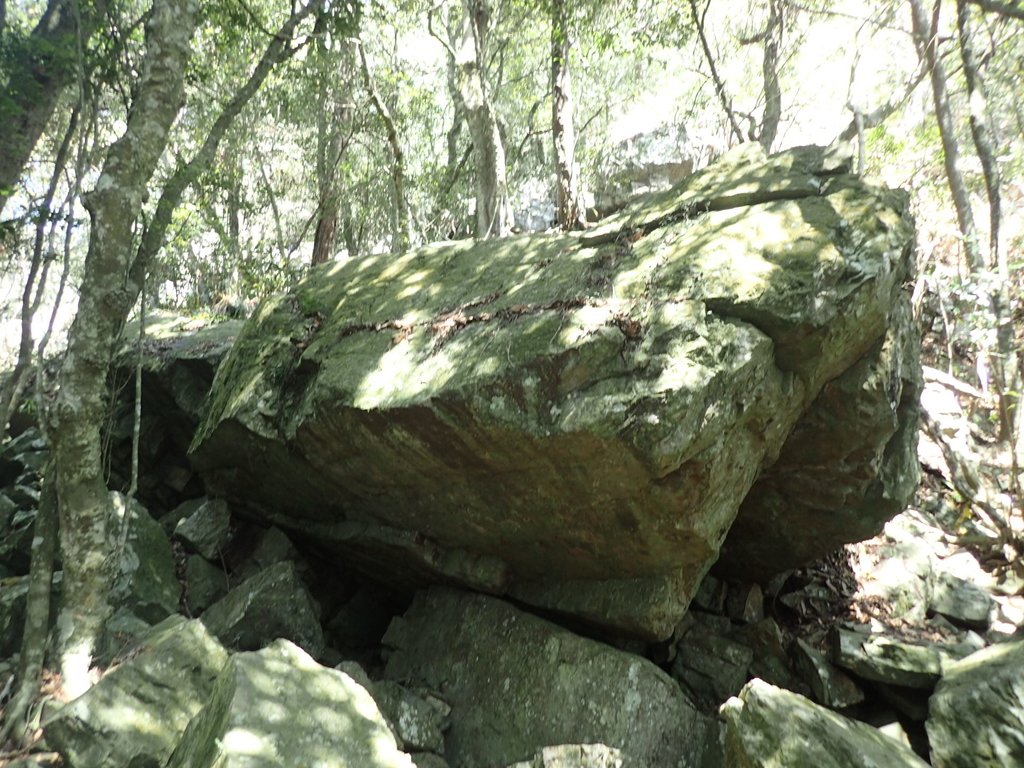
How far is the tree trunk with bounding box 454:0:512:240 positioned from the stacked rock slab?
4.42 m

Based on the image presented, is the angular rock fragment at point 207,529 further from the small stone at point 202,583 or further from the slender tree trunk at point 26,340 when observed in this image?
the slender tree trunk at point 26,340

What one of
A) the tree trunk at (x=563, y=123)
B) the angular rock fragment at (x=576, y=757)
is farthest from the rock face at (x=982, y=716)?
the tree trunk at (x=563, y=123)

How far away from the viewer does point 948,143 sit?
11492mm

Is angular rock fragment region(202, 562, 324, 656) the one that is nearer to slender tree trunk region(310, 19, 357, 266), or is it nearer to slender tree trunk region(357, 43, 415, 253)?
slender tree trunk region(357, 43, 415, 253)

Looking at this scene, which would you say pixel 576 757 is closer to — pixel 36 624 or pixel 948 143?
pixel 36 624

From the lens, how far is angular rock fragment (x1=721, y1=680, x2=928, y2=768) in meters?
4.09

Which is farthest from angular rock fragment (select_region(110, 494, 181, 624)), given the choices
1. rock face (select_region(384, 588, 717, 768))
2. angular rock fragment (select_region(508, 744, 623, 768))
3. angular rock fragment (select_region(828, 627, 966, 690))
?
angular rock fragment (select_region(828, 627, 966, 690))

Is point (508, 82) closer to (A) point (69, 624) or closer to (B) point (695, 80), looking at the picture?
(B) point (695, 80)

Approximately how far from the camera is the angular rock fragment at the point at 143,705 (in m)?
4.06

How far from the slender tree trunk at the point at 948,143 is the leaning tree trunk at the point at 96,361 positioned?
10.7 meters

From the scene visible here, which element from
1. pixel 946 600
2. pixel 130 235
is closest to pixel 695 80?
pixel 946 600

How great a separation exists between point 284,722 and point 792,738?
9.86 ft

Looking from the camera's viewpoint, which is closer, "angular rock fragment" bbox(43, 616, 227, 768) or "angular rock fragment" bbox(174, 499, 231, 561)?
"angular rock fragment" bbox(43, 616, 227, 768)

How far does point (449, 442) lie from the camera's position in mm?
5176
